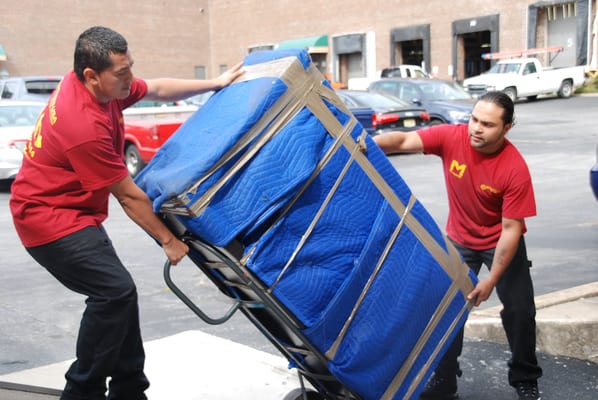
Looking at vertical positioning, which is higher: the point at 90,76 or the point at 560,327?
the point at 90,76

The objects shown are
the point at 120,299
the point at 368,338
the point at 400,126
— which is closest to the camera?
the point at 368,338

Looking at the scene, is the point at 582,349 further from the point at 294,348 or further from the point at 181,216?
the point at 181,216

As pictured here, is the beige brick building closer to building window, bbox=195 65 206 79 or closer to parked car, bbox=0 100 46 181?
building window, bbox=195 65 206 79

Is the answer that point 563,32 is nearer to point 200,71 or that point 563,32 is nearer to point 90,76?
point 200,71

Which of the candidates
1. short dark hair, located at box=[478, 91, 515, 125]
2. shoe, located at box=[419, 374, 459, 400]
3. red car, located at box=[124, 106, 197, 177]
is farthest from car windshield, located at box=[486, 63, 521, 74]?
shoe, located at box=[419, 374, 459, 400]

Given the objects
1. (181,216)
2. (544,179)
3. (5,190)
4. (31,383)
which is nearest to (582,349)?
(181,216)

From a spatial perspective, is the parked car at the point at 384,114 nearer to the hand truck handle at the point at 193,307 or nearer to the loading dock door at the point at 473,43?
the hand truck handle at the point at 193,307

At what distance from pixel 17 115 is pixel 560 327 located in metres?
11.1

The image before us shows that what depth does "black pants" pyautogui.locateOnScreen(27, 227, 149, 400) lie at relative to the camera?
10.1ft

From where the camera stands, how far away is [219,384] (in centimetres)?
404

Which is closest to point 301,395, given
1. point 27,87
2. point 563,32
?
point 27,87

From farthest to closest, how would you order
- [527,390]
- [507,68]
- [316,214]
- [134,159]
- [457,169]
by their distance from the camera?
[507,68] → [134,159] → [527,390] → [457,169] → [316,214]

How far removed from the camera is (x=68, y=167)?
3.05 metres

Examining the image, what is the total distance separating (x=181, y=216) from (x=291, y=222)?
403mm
